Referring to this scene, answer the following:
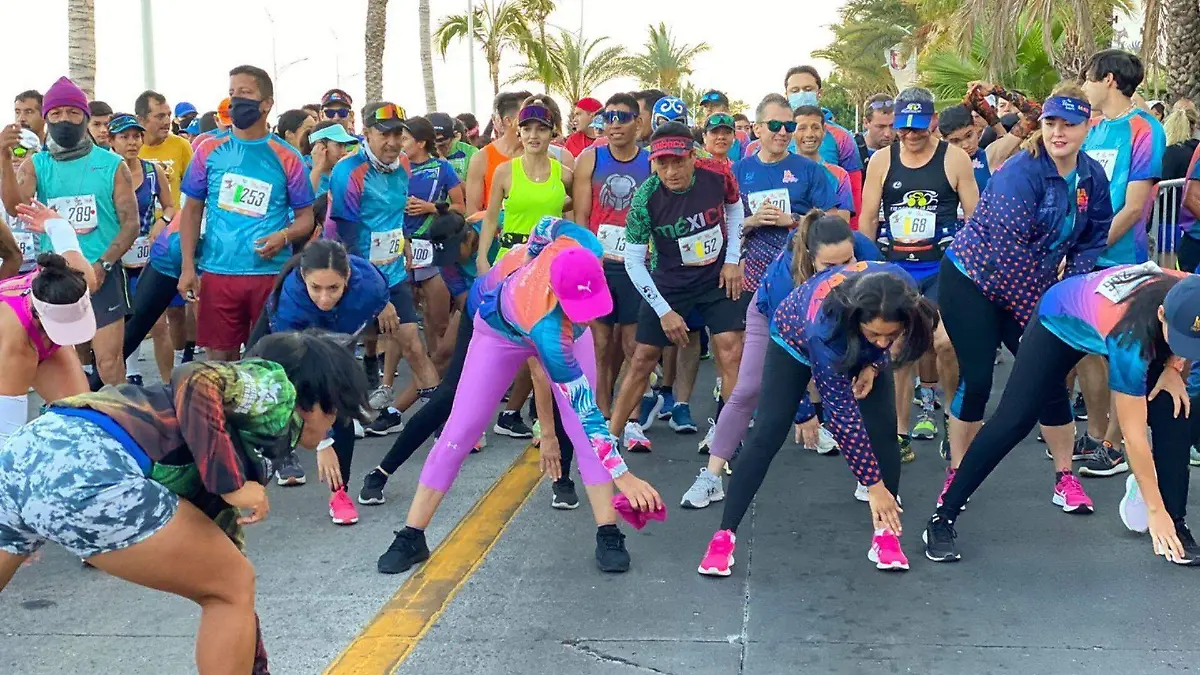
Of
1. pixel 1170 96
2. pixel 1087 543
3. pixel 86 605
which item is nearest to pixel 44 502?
pixel 86 605

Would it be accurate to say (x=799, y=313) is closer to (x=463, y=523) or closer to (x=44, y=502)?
(x=463, y=523)

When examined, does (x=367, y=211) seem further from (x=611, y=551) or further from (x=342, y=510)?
(x=611, y=551)

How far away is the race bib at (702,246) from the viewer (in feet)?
21.5

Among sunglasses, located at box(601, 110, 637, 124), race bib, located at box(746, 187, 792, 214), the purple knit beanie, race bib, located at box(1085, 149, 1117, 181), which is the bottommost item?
race bib, located at box(746, 187, 792, 214)

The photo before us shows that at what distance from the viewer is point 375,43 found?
23328mm

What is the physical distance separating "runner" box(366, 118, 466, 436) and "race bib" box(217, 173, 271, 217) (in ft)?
4.24

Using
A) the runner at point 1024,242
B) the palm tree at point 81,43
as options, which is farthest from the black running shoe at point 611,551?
the palm tree at point 81,43

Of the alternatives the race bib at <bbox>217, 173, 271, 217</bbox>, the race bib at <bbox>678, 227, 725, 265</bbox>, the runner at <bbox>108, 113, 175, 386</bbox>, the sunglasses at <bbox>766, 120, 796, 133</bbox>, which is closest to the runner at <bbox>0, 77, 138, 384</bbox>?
the race bib at <bbox>217, 173, 271, 217</bbox>

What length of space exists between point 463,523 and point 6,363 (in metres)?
2.02

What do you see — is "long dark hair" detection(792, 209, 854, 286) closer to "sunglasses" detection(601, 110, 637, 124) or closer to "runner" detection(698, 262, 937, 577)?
"runner" detection(698, 262, 937, 577)

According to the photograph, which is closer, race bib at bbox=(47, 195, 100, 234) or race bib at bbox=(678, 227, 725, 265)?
race bib at bbox=(678, 227, 725, 265)

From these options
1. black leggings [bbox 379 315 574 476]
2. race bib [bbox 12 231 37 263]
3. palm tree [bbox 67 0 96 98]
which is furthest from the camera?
palm tree [bbox 67 0 96 98]

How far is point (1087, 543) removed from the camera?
211 inches

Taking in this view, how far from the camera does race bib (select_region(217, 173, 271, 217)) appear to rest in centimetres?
707
